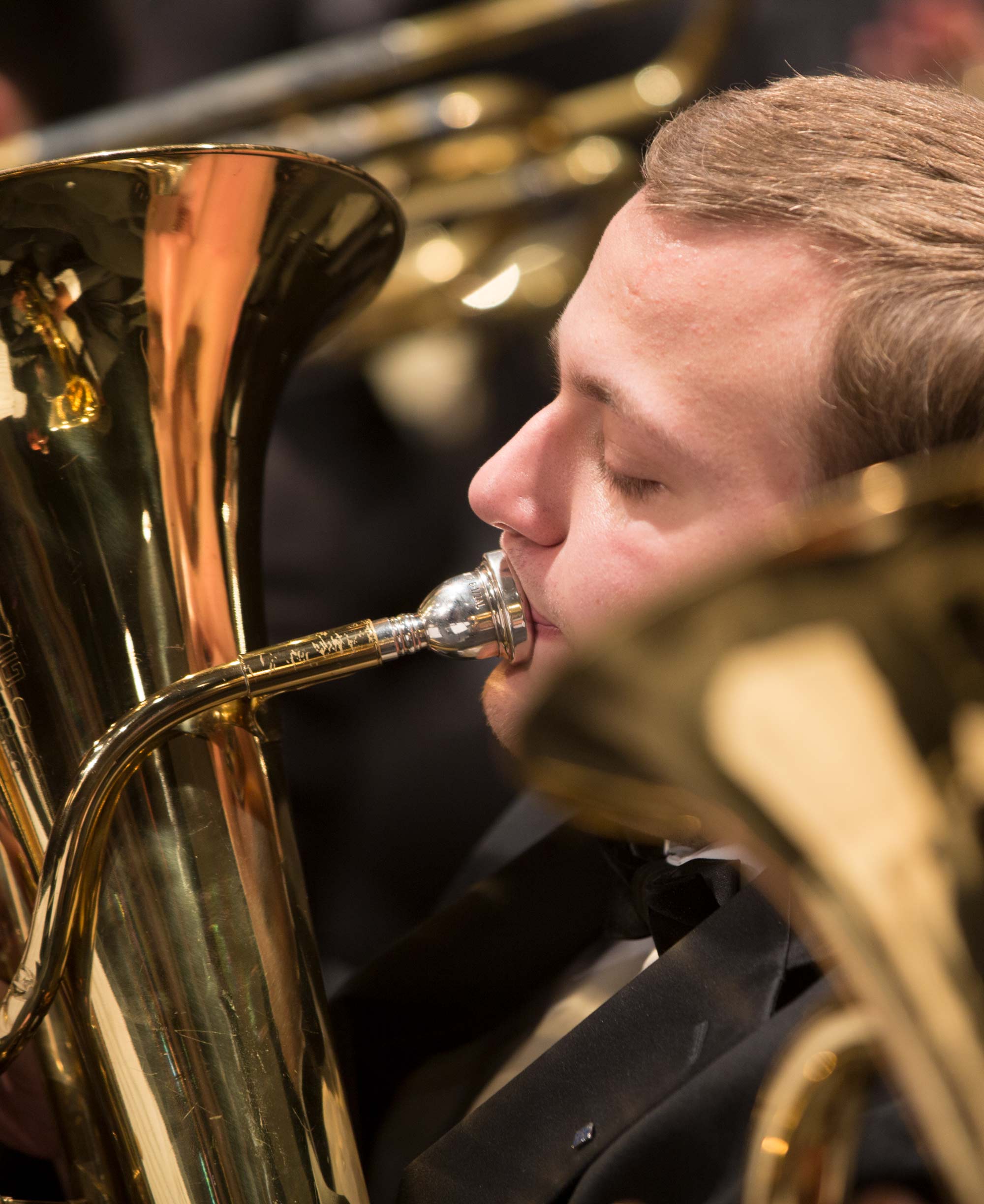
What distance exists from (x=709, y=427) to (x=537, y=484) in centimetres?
11

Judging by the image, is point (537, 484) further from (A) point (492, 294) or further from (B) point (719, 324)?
(A) point (492, 294)

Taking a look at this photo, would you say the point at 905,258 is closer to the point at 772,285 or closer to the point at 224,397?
the point at 772,285

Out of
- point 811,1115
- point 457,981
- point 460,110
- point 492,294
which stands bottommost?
point 457,981

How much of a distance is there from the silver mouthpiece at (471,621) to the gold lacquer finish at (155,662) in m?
0.10

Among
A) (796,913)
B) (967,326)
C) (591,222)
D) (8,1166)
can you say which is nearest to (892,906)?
(796,913)

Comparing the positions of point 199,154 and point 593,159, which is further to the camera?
point 593,159

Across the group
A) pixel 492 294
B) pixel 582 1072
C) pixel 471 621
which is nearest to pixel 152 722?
pixel 471 621

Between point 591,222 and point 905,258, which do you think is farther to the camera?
point 591,222

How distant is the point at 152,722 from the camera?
552 millimetres

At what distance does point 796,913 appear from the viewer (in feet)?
1.72

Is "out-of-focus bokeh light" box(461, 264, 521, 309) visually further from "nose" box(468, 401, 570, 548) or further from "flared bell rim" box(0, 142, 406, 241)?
"nose" box(468, 401, 570, 548)

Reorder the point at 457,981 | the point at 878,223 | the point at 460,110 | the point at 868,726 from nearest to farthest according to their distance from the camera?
the point at 868,726 → the point at 878,223 → the point at 457,981 → the point at 460,110

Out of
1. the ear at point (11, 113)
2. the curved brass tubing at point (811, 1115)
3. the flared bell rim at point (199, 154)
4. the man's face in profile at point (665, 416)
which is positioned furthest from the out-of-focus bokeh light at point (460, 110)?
the curved brass tubing at point (811, 1115)

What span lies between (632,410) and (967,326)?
0.16m
